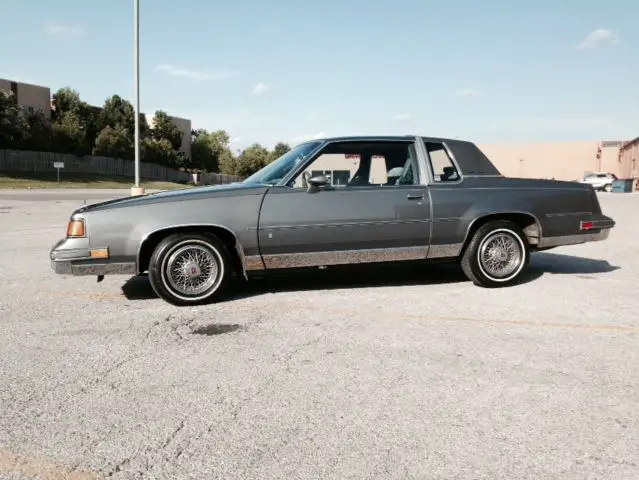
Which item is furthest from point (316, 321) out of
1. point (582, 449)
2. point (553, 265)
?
point (553, 265)

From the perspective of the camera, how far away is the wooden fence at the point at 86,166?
181ft

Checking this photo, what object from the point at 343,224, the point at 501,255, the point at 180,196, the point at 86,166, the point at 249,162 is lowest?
the point at 501,255

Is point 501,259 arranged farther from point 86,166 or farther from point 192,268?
point 86,166

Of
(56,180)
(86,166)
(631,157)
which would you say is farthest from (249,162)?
(631,157)

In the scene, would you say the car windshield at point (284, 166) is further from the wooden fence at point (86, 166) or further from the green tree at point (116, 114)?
the green tree at point (116, 114)

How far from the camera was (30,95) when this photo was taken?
61344 millimetres

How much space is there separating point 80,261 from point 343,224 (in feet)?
8.34

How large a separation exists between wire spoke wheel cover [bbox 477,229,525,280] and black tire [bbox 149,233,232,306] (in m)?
2.82

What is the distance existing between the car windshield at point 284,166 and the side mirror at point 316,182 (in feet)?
1.02

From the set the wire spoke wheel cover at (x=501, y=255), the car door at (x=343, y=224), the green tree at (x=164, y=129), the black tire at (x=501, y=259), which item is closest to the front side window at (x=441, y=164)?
the car door at (x=343, y=224)

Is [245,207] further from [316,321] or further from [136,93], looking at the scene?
[136,93]

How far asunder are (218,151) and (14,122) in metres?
54.5

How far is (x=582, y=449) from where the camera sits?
2451 mm

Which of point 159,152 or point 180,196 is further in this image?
point 159,152
